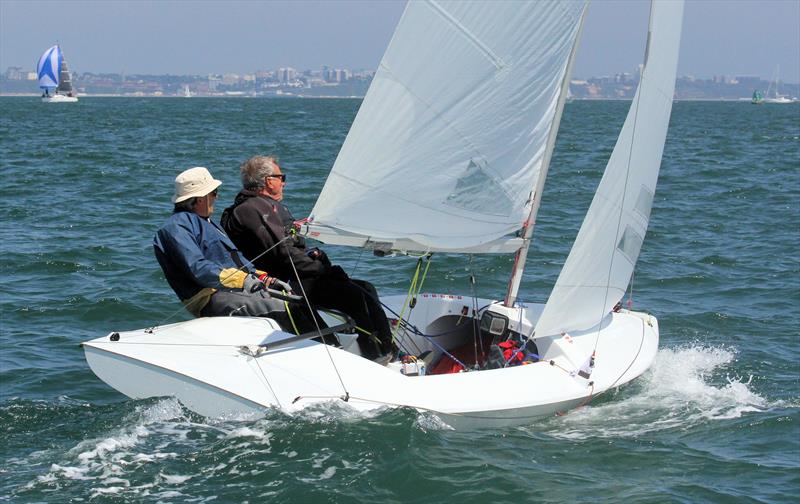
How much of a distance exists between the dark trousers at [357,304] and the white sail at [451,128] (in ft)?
0.95

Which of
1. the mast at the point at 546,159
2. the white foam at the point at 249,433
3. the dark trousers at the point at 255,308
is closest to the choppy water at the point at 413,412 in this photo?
the white foam at the point at 249,433

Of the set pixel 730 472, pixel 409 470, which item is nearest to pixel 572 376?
pixel 730 472

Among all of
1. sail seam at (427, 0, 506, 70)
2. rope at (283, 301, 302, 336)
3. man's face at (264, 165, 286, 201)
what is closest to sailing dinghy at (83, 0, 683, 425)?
sail seam at (427, 0, 506, 70)

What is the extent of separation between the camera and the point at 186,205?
5375 mm

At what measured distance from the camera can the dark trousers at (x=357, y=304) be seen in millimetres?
5520

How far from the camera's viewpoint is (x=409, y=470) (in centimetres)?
469

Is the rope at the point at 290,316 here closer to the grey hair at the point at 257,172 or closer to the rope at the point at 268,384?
the rope at the point at 268,384

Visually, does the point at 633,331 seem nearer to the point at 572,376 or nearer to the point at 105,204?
the point at 572,376

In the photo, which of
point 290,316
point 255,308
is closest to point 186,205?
point 255,308

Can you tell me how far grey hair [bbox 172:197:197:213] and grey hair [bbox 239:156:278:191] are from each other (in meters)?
0.28

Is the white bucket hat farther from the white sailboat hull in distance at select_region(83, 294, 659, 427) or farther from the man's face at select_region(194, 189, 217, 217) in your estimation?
the white sailboat hull in distance at select_region(83, 294, 659, 427)

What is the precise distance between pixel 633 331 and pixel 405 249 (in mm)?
1998

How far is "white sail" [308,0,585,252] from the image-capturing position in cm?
530

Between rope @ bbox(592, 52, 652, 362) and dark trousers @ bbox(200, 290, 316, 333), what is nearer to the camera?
dark trousers @ bbox(200, 290, 316, 333)
